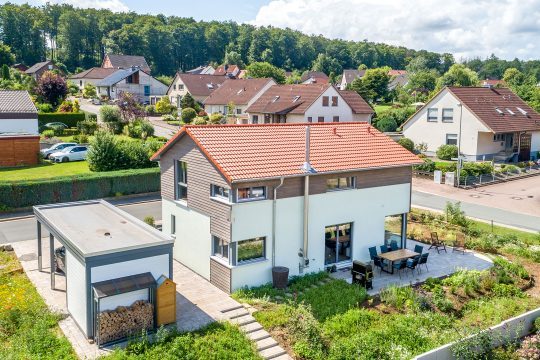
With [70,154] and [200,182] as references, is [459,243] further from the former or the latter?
[70,154]

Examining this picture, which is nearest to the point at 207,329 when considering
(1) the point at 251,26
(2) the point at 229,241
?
A: (2) the point at 229,241

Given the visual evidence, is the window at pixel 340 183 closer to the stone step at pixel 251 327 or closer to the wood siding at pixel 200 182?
the wood siding at pixel 200 182

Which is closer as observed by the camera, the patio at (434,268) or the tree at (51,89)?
the patio at (434,268)

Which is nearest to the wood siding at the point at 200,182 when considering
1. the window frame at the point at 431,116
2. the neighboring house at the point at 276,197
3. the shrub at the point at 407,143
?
the neighboring house at the point at 276,197

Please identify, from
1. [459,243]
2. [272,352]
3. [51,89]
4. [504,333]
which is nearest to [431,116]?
[459,243]

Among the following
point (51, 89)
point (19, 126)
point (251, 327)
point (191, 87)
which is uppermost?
point (191, 87)

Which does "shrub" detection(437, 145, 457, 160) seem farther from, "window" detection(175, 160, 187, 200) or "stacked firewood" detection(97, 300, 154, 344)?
"stacked firewood" detection(97, 300, 154, 344)
